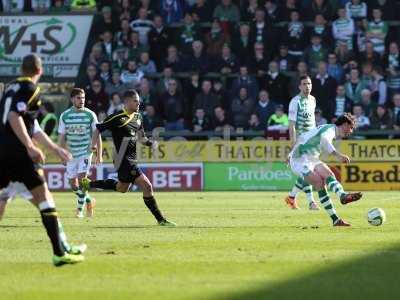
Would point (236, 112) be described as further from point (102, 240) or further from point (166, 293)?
point (166, 293)

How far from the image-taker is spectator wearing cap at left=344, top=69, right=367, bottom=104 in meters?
29.8

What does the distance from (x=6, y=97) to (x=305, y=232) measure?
5633mm

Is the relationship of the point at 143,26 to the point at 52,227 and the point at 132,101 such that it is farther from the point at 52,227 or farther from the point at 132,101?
the point at 52,227

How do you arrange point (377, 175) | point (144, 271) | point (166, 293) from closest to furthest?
point (166, 293) < point (144, 271) < point (377, 175)

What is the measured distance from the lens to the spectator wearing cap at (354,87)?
29766mm

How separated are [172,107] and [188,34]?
2.62 m

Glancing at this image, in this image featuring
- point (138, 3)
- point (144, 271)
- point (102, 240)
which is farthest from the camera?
point (138, 3)

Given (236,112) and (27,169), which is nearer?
(27,169)

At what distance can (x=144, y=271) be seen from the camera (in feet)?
36.2

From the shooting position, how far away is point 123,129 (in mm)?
17312

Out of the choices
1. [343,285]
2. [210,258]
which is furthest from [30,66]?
[343,285]

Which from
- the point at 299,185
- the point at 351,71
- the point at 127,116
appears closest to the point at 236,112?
the point at 351,71

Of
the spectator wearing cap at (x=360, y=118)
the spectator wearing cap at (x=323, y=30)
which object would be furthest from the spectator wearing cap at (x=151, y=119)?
the spectator wearing cap at (x=360, y=118)

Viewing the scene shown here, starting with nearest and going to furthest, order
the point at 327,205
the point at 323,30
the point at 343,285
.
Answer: the point at 343,285
the point at 327,205
the point at 323,30
